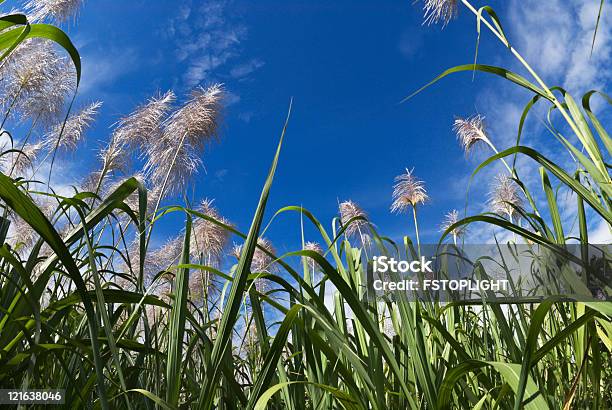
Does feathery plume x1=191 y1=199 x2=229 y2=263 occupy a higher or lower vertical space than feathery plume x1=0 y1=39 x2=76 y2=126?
lower

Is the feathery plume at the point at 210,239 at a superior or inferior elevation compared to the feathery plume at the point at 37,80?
inferior

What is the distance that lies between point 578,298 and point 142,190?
2.28ft

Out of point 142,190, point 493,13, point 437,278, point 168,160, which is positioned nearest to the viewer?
point 142,190

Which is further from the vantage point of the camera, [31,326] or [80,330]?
[80,330]

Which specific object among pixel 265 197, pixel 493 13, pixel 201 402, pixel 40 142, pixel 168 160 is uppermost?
pixel 40 142

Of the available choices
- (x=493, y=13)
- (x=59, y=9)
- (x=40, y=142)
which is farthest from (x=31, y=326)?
(x=40, y=142)

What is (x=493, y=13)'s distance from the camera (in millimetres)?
1270

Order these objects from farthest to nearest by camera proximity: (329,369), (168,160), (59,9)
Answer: (59,9), (168,160), (329,369)

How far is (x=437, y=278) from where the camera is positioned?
1480 millimetres

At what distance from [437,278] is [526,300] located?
62cm

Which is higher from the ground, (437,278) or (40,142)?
(40,142)

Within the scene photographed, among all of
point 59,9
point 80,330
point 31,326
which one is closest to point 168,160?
point 59,9

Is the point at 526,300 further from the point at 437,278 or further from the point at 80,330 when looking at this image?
the point at 80,330

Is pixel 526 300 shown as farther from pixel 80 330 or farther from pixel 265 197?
pixel 80 330
